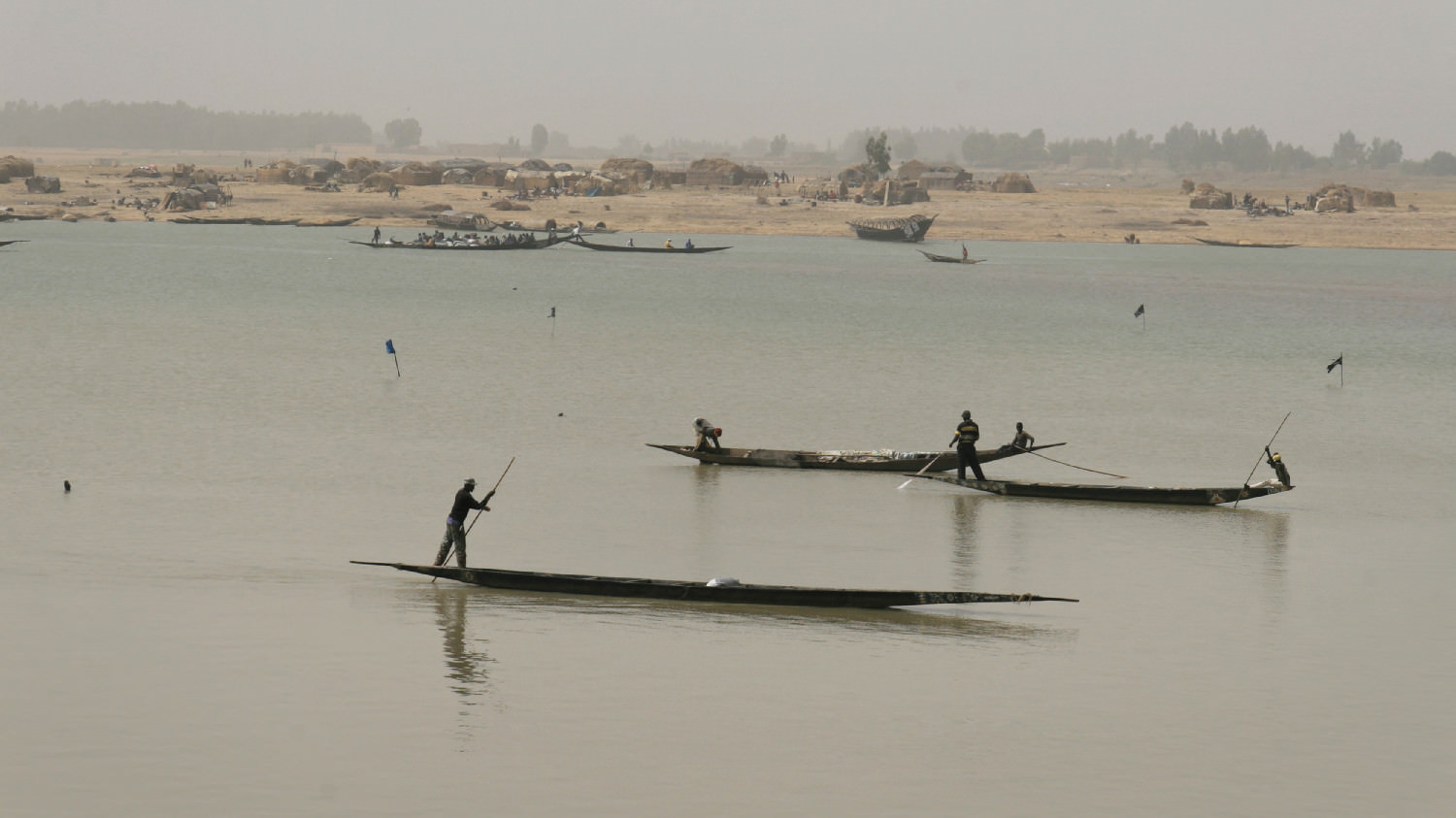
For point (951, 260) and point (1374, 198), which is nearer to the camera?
point (951, 260)

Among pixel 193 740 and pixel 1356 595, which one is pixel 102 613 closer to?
pixel 193 740

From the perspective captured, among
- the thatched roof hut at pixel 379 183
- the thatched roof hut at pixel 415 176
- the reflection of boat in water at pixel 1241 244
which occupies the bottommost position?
the reflection of boat in water at pixel 1241 244

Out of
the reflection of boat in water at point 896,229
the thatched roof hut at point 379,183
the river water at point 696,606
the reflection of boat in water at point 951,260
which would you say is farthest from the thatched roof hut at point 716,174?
the river water at point 696,606

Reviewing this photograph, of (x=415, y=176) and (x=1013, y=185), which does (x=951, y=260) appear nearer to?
(x=1013, y=185)

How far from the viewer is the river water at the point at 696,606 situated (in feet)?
45.1

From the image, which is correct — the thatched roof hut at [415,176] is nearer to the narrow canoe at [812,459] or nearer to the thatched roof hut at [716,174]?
the thatched roof hut at [716,174]

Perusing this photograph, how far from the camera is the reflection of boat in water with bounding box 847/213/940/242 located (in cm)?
13650

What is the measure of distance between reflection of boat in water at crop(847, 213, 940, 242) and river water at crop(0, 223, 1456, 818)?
8465 cm

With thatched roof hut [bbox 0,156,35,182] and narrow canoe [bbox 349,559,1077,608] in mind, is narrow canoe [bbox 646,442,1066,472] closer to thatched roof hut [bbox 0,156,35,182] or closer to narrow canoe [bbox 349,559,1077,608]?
narrow canoe [bbox 349,559,1077,608]

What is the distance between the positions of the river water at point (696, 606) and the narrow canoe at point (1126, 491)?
0.96 ft

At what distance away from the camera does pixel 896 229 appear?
136 metres

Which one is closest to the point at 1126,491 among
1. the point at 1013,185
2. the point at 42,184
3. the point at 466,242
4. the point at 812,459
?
the point at 812,459

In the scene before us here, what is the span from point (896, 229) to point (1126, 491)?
111299 millimetres

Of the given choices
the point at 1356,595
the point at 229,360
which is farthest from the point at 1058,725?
the point at 229,360
